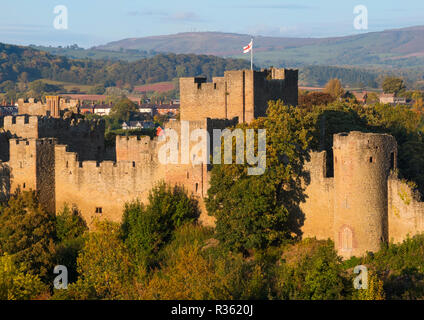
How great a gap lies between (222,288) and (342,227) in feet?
22.3

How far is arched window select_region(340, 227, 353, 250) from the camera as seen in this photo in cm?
3438

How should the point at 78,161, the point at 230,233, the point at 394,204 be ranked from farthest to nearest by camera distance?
1. the point at 78,161
2. the point at 230,233
3. the point at 394,204

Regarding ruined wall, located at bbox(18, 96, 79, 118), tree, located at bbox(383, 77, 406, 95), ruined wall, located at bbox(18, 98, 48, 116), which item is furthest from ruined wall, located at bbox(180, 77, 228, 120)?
tree, located at bbox(383, 77, 406, 95)

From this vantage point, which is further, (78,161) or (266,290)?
(78,161)

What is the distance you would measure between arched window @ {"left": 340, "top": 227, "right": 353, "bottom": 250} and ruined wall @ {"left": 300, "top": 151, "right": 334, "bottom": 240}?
4.37 ft

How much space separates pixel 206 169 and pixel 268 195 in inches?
152

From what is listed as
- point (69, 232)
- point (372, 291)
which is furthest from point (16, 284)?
point (372, 291)

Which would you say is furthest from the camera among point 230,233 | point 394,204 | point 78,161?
point 78,161

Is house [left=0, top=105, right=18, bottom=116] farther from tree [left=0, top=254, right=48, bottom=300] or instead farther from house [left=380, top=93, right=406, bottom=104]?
tree [left=0, top=254, right=48, bottom=300]

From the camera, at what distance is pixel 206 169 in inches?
1549
